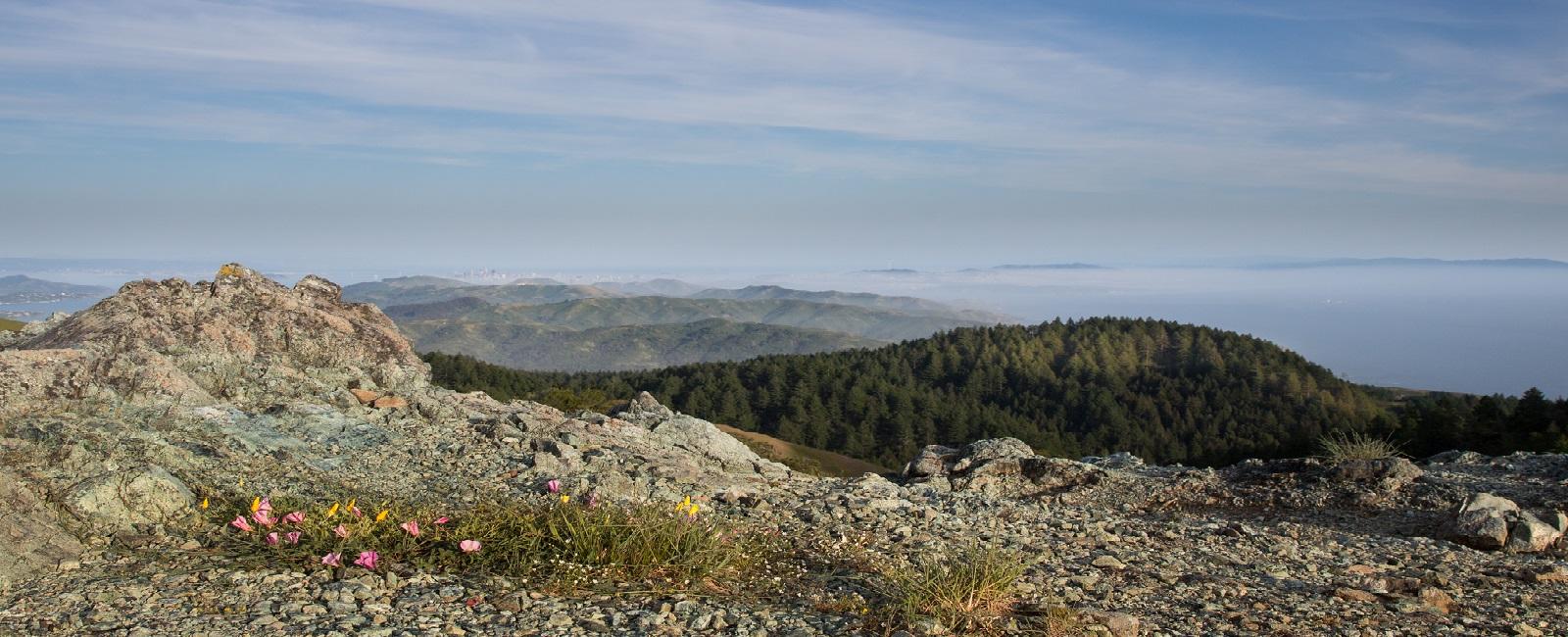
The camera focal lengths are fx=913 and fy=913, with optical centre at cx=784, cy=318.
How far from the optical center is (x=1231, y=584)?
7.35 metres

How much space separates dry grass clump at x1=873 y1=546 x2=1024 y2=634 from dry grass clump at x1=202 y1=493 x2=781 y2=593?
1.13 metres

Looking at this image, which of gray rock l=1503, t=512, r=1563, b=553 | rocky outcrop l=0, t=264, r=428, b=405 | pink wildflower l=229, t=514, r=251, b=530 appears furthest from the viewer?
rocky outcrop l=0, t=264, r=428, b=405

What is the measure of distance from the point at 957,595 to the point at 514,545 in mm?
3268

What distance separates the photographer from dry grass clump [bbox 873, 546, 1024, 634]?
20.1 ft

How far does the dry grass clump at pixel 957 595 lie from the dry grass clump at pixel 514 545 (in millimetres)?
1128

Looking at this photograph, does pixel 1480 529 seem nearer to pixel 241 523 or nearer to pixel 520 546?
pixel 520 546

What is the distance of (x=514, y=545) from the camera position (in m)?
6.83

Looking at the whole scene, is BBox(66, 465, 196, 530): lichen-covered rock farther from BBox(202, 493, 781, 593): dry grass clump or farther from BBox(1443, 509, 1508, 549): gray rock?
BBox(1443, 509, 1508, 549): gray rock

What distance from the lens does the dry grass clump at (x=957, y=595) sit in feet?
20.1

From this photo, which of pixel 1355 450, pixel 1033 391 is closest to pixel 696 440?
pixel 1355 450

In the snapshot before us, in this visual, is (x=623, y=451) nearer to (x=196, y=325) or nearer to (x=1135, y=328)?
(x=196, y=325)

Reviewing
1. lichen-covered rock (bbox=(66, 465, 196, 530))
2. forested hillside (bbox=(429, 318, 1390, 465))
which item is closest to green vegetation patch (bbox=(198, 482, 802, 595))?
lichen-covered rock (bbox=(66, 465, 196, 530))

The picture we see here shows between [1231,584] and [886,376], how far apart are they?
9729cm

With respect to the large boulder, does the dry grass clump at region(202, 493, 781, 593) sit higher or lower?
higher
